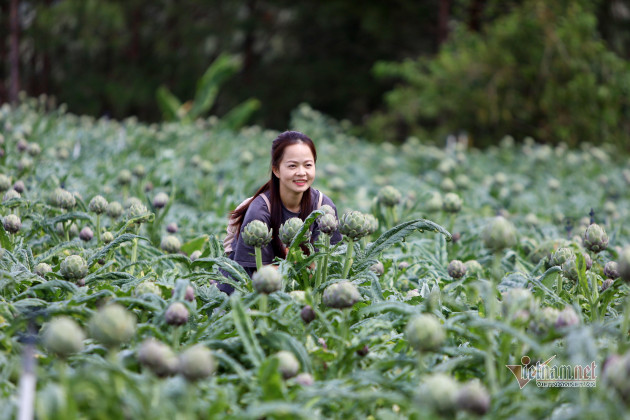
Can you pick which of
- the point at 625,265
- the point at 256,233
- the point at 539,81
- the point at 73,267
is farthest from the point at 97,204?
the point at 539,81

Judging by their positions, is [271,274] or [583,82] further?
[583,82]

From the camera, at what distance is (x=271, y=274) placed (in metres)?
1.55

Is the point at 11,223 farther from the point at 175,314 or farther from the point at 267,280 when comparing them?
Result: the point at 267,280

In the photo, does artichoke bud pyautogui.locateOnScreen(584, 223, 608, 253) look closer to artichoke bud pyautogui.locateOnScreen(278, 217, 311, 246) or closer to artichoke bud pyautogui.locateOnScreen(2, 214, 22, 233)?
artichoke bud pyautogui.locateOnScreen(278, 217, 311, 246)

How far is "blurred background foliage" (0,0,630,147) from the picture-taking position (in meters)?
8.27

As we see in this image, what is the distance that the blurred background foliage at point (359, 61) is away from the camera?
8.27 m

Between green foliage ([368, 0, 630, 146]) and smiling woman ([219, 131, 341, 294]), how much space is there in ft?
20.9

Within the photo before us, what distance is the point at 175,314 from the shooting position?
1.52m

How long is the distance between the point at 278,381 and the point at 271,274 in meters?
0.29

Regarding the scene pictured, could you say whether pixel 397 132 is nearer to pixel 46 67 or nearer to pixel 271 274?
pixel 46 67

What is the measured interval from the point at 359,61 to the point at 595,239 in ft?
39.4

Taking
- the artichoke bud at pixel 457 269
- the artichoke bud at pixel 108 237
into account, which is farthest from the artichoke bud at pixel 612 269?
the artichoke bud at pixel 108 237

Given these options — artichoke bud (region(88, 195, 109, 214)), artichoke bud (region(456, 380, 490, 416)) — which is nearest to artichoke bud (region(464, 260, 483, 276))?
artichoke bud (region(88, 195, 109, 214))

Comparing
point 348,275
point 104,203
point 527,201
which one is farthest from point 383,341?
point 527,201
